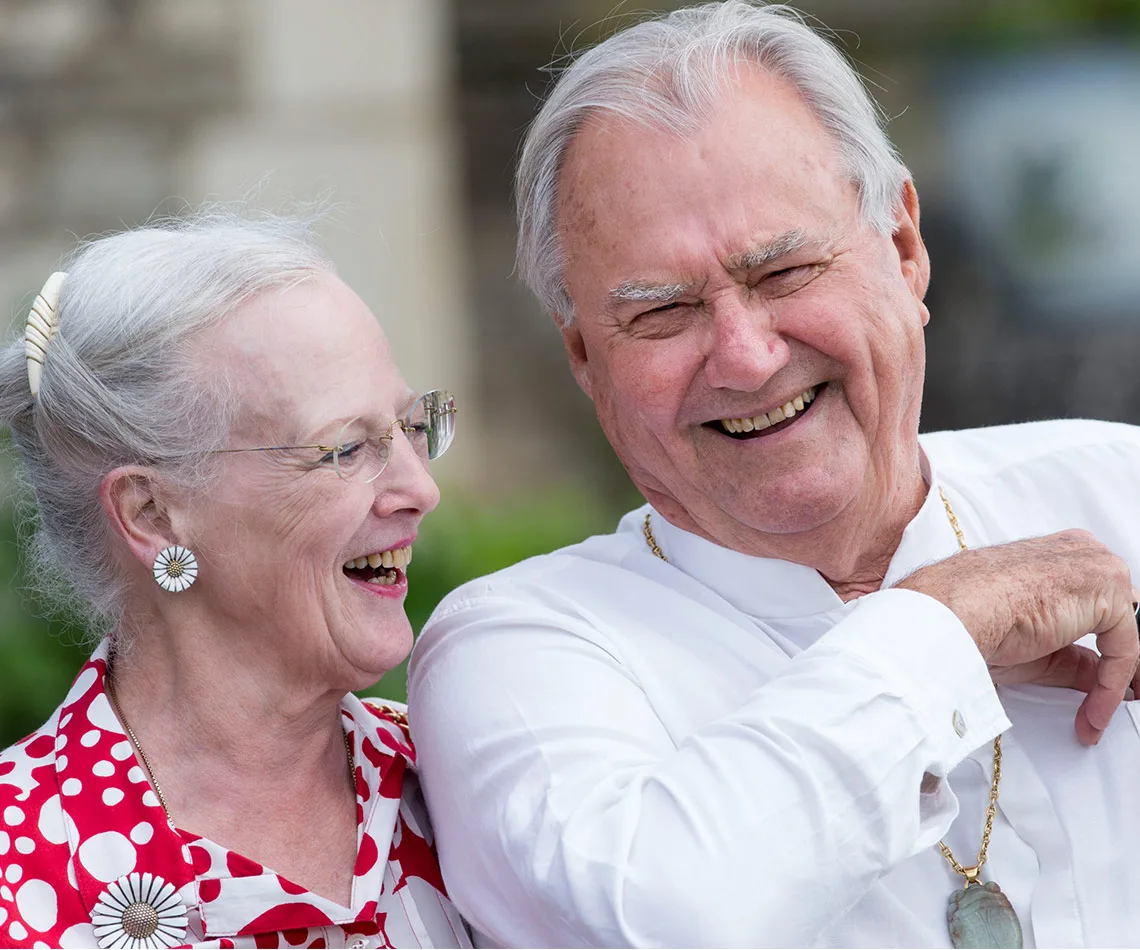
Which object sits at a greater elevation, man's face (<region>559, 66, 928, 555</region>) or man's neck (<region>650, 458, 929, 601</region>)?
man's face (<region>559, 66, 928, 555</region>)

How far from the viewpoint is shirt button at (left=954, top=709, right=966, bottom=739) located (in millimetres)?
2184

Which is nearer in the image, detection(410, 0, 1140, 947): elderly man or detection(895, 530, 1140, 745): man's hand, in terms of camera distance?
detection(410, 0, 1140, 947): elderly man

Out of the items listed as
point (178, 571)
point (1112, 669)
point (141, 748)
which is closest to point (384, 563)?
point (178, 571)

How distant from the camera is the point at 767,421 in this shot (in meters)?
2.62

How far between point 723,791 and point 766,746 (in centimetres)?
9

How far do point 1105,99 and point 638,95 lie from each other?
263 inches

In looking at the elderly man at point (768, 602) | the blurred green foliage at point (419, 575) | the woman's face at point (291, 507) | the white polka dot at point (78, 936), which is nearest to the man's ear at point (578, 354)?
the elderly man at point (768, 602)

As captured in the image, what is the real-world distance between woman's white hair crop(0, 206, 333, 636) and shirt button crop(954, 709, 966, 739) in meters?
1.23

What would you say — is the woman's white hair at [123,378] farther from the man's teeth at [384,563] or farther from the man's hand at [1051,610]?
the man's hand at [1051,610]

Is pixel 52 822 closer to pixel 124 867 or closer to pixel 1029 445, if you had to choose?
pixel 124 867

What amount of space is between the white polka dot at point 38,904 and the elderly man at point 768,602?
0.61 metres

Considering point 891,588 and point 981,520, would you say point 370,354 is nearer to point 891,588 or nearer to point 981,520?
point 891,588

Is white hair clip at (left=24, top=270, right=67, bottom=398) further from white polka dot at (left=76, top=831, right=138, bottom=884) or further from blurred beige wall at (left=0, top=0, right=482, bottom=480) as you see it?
blurred beige wall at (left=0, top=0, right=482, bottom=480)

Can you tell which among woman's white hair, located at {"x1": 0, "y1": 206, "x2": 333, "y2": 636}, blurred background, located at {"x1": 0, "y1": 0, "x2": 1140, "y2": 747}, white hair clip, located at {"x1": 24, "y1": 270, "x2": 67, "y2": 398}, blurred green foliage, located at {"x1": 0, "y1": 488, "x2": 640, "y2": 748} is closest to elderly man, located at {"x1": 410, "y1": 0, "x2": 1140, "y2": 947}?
woman's white hair, located at {"x1": 0, "y1": 206, "x2": 333, "y2": 636}
